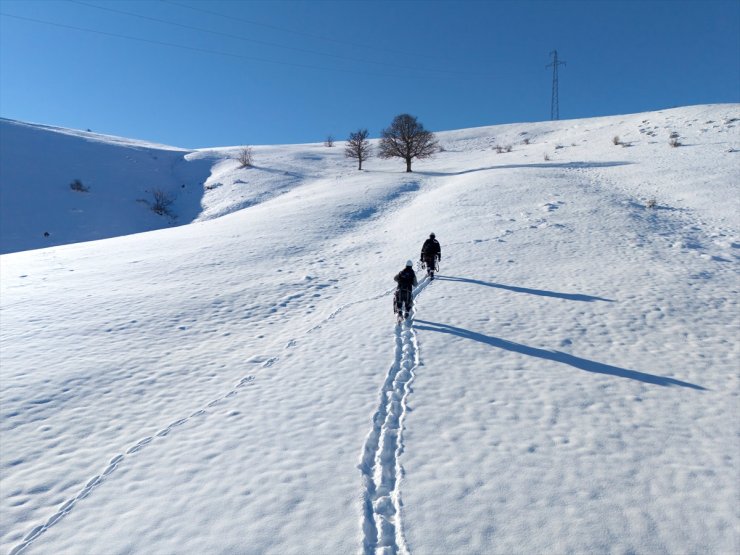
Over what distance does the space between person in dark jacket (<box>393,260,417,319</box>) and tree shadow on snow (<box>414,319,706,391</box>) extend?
56cm

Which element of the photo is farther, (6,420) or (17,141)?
(17,141)

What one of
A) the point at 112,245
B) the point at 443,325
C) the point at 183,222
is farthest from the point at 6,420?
the point at 183,222

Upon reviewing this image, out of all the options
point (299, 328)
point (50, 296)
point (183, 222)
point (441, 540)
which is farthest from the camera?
point (183, 222)

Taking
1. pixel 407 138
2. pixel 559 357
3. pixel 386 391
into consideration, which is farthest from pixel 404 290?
pixel 407 138

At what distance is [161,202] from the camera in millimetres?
42812

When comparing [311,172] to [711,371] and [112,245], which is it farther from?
[711,371]

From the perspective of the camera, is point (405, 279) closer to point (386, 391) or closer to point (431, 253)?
point (386, 391)

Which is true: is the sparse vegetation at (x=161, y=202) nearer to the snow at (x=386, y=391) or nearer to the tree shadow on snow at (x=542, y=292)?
the snow at (x=386, y=391)

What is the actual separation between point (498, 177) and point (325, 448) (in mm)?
28716

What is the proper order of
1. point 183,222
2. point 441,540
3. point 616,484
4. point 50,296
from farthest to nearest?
1. point 183,222
2. point 50,296
3. point 616,484
4. point 441,540

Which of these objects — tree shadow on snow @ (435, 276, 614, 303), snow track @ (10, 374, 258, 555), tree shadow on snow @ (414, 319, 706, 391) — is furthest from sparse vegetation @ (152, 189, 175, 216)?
snow track @ (10, 374, 258, 555)

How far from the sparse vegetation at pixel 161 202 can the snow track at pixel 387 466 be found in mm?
39409

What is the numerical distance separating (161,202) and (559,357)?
43.1m

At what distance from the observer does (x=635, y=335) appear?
10039mm
